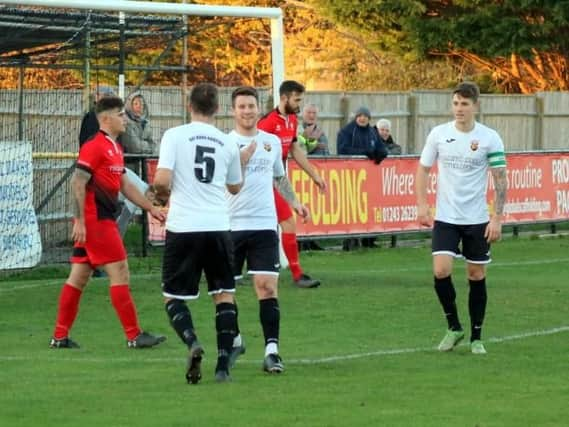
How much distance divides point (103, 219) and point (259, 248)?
1.70 metres

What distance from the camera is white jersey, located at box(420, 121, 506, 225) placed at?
1233 centimetres

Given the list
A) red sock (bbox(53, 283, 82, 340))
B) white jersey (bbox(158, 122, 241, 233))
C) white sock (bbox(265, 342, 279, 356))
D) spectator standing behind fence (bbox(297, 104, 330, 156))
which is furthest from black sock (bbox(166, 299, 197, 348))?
spectator standing behind fence (bbox(297, 104, 330, 156))

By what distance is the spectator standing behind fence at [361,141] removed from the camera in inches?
Answer: 911

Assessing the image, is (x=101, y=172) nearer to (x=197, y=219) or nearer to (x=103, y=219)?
(x=103, y=219)

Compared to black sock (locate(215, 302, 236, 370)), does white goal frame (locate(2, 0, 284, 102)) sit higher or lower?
higher

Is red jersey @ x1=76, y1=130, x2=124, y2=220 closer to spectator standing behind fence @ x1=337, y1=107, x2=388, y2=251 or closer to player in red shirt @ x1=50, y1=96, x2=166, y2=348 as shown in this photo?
player in red shirt @ x1=50, y1=96, x2=166, y2=348

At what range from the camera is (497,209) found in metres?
12.4

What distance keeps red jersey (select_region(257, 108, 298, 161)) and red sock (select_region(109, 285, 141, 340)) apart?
4232 millimetres

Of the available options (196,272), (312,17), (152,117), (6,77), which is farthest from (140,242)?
(312,17)

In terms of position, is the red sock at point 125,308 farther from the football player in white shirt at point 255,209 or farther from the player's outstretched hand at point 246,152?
the player's outstretched hand at point 246,152

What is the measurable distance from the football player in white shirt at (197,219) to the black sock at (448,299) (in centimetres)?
244

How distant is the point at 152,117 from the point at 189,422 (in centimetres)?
1760

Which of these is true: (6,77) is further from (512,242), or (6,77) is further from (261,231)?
(261,231)

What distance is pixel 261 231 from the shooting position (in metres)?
11.4
